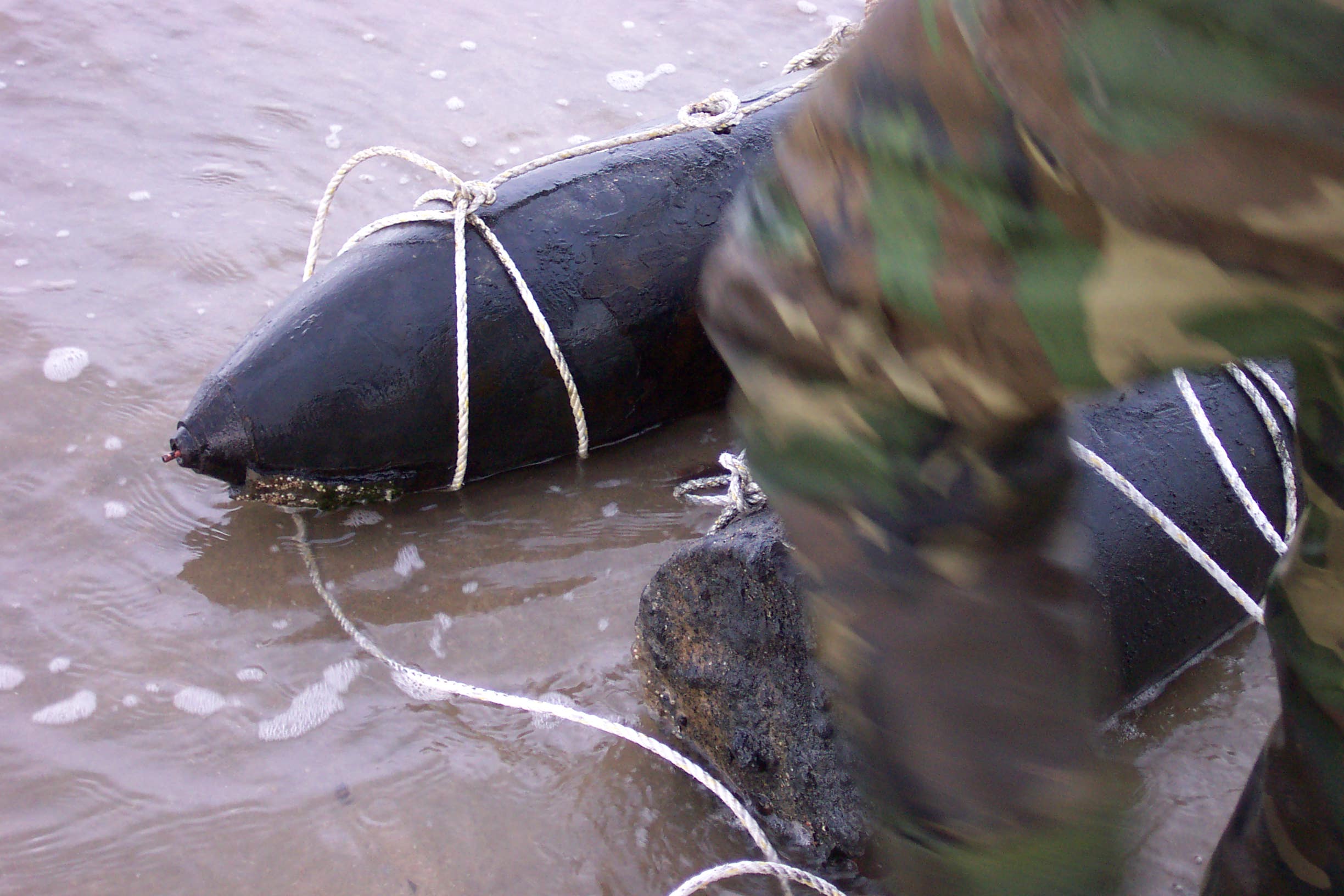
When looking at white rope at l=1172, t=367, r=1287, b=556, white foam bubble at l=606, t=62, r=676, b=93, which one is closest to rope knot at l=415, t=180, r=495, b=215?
white rope at l=1172, t=367, r=1287, b=556

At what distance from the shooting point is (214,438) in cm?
268

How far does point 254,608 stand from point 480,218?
127 centimetres

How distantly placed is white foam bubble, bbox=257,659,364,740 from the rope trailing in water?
2.22 feet

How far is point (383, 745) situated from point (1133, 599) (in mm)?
1740

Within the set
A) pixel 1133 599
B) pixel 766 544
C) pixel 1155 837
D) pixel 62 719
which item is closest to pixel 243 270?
pixel 62 719

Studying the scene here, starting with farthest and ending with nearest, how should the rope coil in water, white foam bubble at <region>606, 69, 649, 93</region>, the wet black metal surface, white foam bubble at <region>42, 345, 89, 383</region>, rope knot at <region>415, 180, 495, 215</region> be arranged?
1. white foam bubble at <region>606, 69, 649, 93</region>
2. white foam bubble at <region>42, 345, 89, 383</region>
3. rope knot at <region>415, 180, 495, 215</region>
4. the wet black metal surface
5. the rope coil in water

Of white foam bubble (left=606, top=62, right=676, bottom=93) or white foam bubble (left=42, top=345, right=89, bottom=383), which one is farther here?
white foam bubble (left=606, top=62, right=676, bottom=93)

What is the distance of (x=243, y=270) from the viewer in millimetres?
3729

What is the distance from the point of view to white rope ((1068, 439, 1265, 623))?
2238 mm

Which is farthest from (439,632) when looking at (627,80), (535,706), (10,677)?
(627,80)

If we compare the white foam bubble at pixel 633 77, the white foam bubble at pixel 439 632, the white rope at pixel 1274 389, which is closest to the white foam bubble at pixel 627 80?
the white foam bubble at pixel 633 77

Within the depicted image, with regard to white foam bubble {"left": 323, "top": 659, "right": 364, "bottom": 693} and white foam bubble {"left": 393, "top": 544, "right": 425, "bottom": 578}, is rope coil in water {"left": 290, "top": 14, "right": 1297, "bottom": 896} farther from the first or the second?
white foam bubble {"left": 393, "top": 544, "right": 425, "bottom": 578}

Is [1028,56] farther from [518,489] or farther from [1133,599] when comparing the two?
[518,489]

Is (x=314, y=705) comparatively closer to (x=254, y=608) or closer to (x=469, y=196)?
(x=254, y=608)
